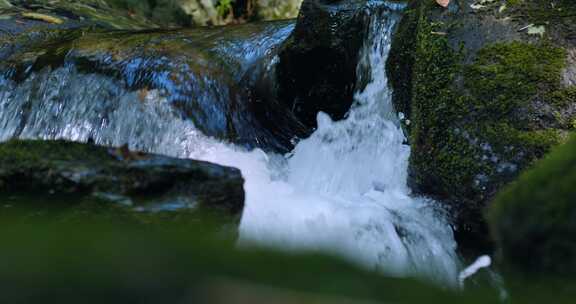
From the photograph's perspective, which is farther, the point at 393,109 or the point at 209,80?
the point at 209,80

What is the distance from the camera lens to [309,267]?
122 centimetres

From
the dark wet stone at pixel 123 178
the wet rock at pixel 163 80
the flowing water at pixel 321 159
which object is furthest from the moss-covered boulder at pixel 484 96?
the wet rock at pixel 163 80

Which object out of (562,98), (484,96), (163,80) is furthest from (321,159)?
(562,98)

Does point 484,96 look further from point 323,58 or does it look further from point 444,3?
point 323,58

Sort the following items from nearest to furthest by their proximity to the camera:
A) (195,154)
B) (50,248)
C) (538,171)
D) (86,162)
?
(50,248), (538,171), (86,162), (195,154)

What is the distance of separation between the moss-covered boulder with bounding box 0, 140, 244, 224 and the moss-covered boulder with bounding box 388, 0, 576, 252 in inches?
72.7

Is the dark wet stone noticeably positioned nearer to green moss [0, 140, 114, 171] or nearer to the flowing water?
green moss [0, 140, 114, 171]

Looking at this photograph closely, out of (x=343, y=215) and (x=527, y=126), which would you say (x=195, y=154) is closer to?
(x=343, y=215)

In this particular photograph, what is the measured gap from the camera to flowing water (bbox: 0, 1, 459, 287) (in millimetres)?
4008

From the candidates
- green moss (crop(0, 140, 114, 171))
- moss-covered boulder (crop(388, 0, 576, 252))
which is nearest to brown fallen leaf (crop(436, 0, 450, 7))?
moss-covered boulder (crop(388, 0, 576, 252))

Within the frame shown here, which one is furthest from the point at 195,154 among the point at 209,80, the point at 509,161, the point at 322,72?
the point at 509,161

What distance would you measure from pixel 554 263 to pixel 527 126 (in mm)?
2599

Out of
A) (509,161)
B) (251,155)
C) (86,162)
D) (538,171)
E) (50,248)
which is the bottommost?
(251,155)

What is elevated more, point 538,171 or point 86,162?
point 538,171
